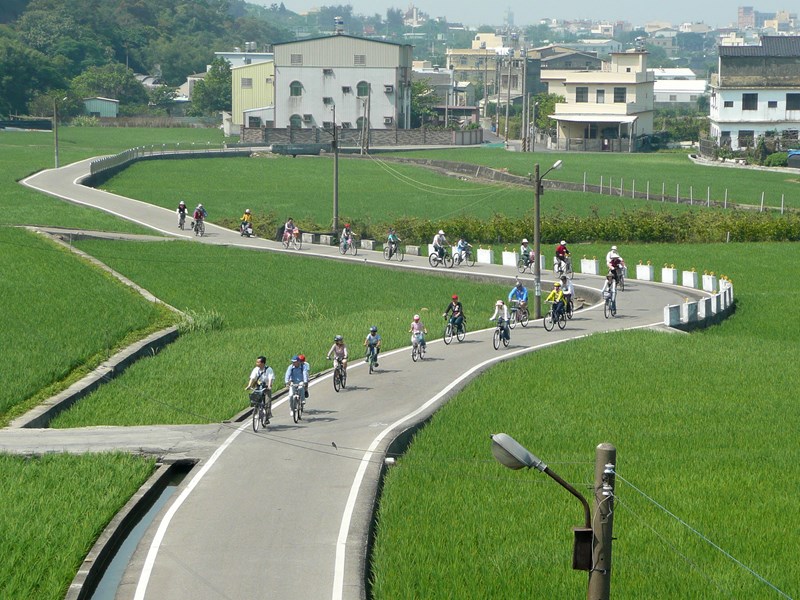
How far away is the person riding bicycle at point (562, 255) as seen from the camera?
4856cm

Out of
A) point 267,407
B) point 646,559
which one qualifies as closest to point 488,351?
point 267,407

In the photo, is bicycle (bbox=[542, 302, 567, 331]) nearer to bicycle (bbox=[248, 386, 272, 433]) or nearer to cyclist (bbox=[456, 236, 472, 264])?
cyclist (bbox=[456, 236, 472, 264])

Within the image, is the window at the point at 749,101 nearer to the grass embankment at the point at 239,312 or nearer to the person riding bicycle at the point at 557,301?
the grass embankment at the point at 239,312

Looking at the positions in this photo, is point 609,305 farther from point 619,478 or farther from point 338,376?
point 619,478

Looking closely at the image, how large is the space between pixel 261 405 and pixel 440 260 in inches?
1163

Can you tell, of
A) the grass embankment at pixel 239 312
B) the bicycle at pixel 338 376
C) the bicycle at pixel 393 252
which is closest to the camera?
the grass embankment at pixel 239 312

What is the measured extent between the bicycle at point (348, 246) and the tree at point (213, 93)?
405ft

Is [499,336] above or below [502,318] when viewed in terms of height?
below

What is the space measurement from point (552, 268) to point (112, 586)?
3934 centimetres

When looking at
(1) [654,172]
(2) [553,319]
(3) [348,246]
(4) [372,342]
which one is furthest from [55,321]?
(1) [654,172]

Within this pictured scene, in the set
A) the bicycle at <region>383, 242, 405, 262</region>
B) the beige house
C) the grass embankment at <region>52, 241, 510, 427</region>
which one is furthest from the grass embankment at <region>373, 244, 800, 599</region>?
the beige house

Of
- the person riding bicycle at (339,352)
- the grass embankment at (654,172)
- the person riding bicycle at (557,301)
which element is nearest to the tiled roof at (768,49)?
the grass embankment at (654,172)

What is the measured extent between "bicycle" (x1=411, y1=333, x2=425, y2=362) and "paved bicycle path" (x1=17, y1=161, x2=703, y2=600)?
29 centimetres

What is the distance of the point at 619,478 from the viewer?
21234 millimetres
